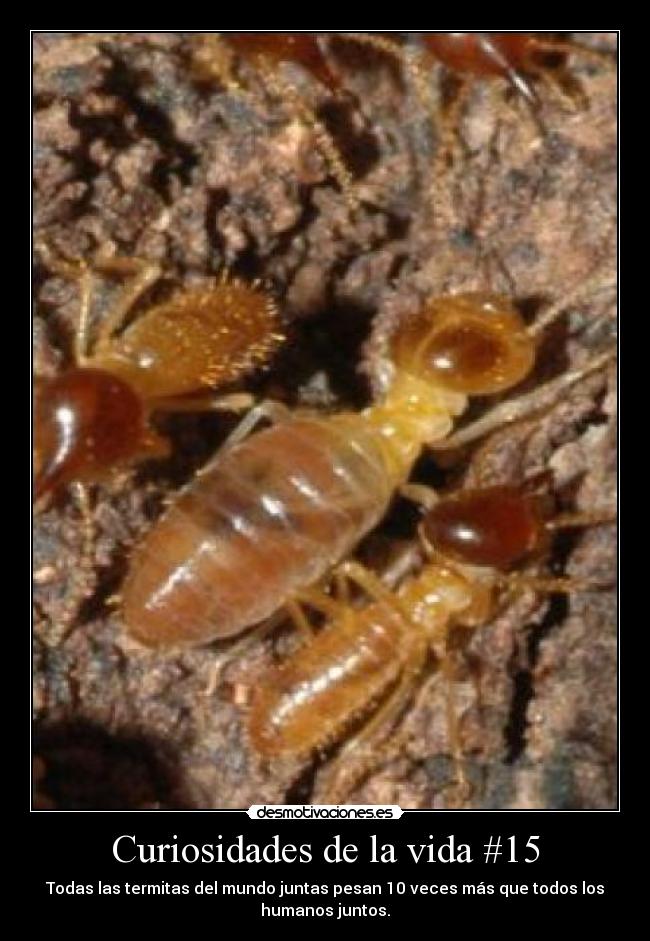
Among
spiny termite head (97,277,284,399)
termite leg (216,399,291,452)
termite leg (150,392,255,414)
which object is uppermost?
spiny termite head (97,277,284,399)

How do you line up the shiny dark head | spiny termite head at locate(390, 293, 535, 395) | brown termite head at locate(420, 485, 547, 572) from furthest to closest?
spiny termite head at locate(390, 293, 535, 395), brown termite head at locate(420, 485, 547, 572), the shiny dark head

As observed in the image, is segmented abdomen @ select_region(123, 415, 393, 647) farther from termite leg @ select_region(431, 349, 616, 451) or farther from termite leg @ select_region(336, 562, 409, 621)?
termite leg @ select_region(431, 349, 616, 451)

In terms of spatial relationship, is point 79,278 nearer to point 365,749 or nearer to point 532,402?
point 532,402

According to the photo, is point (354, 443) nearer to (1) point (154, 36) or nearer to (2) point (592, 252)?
(2) point (592, 252)

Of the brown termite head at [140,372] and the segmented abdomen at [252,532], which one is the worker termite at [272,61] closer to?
the brown termite head at [140,372]

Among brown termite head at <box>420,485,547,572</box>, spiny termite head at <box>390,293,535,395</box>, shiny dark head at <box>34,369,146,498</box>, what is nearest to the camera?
shiny dark head at <box>34,369,146,498</box>

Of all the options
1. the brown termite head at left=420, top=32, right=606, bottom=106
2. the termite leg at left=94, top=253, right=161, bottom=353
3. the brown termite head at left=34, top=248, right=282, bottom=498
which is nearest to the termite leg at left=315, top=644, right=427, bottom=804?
the brown termite head at left=34, top=248, right=282, bottom=498

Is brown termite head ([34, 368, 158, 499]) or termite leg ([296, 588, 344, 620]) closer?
brown termite head ([34, 368, 158, 499])

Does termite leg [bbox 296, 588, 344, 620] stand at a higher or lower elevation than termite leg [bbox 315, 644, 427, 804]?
higher
